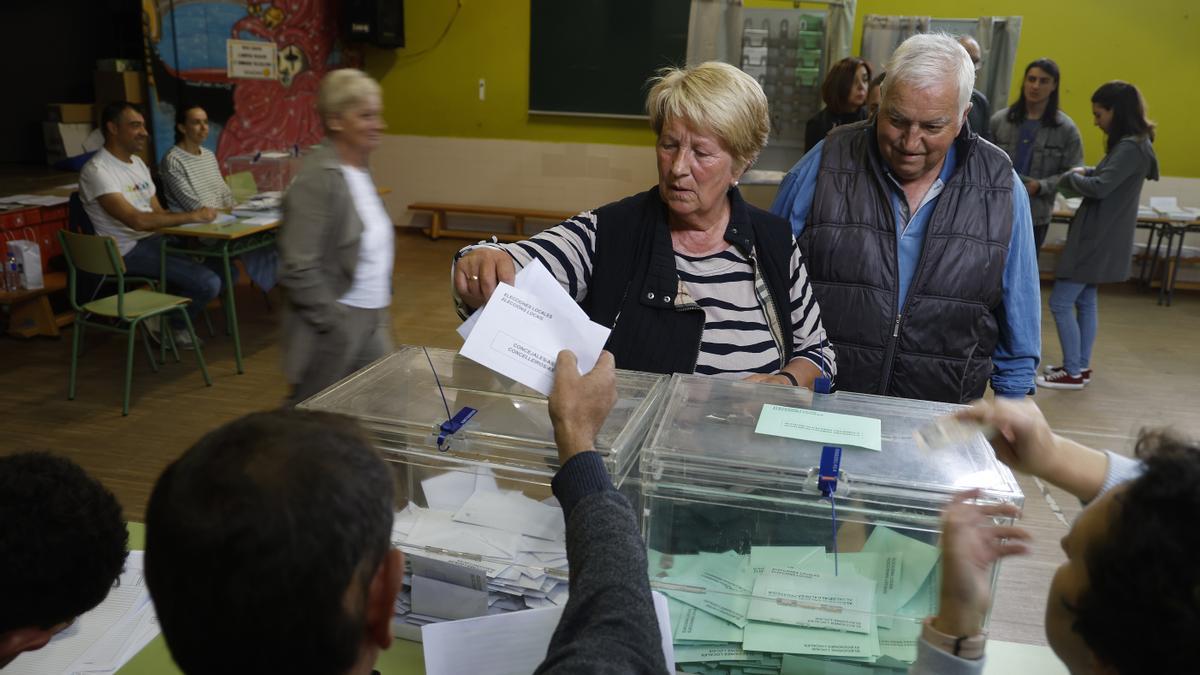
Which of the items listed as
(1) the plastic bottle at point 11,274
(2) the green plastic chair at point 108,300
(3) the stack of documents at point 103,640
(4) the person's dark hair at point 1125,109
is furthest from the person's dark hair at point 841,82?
(1) the plastic bottle at point 11,274

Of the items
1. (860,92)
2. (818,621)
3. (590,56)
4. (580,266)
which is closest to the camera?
(818,621)

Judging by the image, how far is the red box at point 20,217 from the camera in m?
4.96

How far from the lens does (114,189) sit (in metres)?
4.58

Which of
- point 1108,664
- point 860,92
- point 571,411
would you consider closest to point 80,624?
point 571,411

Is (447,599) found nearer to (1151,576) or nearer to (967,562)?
(967,562)

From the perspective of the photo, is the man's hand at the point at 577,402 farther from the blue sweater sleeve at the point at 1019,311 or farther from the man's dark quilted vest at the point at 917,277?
the blue sweater sleeve at the point at 1019,311

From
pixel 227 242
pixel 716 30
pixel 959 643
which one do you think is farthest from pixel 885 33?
pixel 959 643

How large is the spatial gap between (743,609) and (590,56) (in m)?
7.65

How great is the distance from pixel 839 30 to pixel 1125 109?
7.98ft

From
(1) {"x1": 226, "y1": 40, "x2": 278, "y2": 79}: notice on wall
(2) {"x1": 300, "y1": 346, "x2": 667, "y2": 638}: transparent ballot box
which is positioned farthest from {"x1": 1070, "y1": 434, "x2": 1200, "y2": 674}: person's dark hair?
(1) {"x1": 226, "y1": 40, "x2": 278, "y2": 79}: notice on wall

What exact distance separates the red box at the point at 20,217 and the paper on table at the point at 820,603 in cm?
545

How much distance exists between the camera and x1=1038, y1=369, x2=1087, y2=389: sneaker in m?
4.91

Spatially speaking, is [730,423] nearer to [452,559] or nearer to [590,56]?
[452,559]

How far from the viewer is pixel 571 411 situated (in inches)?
40.9
